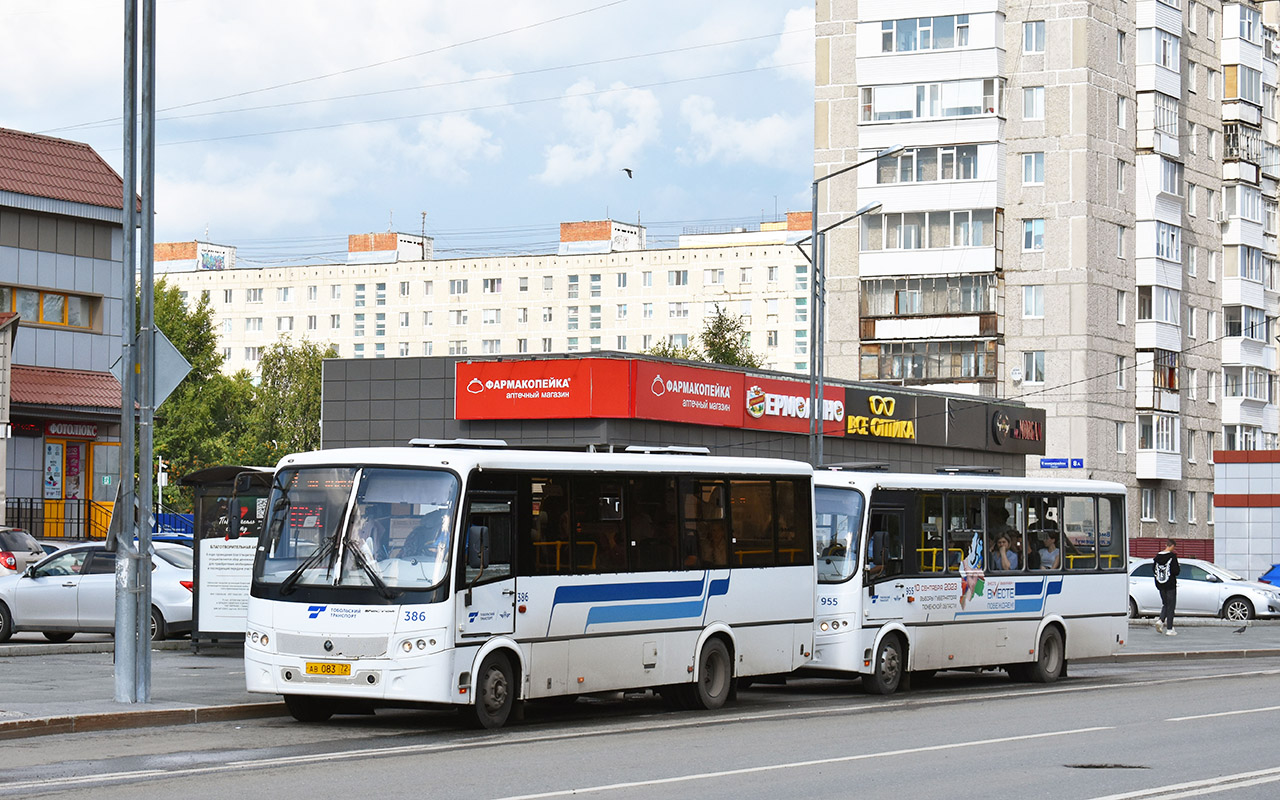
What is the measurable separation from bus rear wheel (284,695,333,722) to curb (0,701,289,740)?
1.29 ft

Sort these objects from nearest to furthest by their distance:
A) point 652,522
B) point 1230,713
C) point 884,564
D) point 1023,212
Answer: point 652,522 < point 1230,713 < point 884,564 < point 1023,212

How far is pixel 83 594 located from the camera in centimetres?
2569

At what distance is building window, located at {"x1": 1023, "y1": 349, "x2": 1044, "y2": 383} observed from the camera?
67938 mm

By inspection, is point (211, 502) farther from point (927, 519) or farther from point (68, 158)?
point (68, 158)

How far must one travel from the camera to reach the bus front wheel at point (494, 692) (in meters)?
15.9

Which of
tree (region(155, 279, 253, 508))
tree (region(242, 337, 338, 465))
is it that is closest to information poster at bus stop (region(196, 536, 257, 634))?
tree (region(155, 279, 253, 508))

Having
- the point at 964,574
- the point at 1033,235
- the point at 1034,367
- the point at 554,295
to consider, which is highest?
the point at 554,295

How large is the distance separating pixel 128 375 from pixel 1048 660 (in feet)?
41.1

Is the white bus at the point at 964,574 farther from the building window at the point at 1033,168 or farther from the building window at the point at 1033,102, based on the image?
the building window at the point at 1033,102

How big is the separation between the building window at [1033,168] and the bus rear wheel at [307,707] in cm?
5551

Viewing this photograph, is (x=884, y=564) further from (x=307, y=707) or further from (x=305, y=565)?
(x=305, y=565)

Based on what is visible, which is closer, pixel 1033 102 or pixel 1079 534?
pixel 1079 534

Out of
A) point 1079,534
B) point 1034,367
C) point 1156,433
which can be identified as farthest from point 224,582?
point 1156,433

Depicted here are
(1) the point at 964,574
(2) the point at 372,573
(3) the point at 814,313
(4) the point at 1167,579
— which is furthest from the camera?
(3) the point at 814,313
